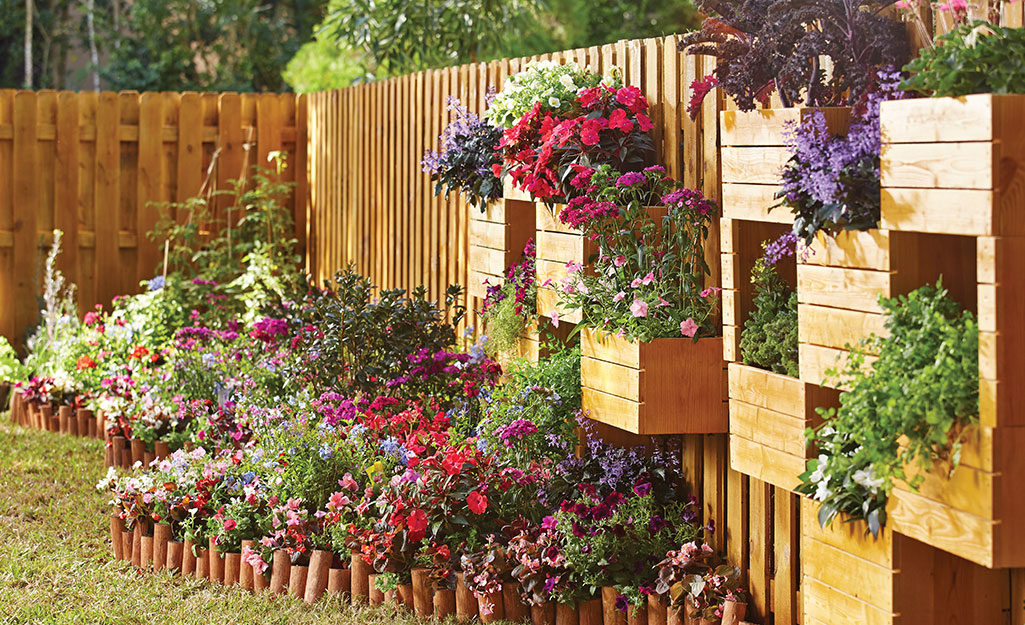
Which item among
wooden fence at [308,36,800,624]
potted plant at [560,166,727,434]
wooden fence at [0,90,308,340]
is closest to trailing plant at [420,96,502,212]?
wooden fence at [308,36,800,624]

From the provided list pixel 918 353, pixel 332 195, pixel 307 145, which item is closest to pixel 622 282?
pixel 918 353

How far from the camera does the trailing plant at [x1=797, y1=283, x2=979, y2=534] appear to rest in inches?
102

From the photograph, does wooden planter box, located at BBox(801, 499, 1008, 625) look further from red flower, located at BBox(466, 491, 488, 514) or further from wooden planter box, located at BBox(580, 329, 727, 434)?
red flower, located at BBox(466, 491, 488, 514)

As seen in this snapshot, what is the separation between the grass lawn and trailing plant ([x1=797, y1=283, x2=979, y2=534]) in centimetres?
172

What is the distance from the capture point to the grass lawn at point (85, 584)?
4031mm

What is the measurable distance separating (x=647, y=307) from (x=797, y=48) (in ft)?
3.29

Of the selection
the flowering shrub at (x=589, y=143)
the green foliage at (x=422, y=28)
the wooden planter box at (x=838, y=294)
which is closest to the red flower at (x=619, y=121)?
the flowering shrub at (x=589, y=143)

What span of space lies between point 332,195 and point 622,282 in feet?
15.3

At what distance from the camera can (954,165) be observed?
2561mm

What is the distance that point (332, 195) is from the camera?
8258mm

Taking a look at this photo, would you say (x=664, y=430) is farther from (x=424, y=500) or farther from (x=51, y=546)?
(x=51, y=546)

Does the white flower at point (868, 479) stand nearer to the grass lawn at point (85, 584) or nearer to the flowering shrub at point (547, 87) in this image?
the grass lawn at point (85, 584)

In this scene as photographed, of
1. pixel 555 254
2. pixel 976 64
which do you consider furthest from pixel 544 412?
pixel 976 64

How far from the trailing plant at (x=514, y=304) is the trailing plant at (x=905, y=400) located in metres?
1.98
